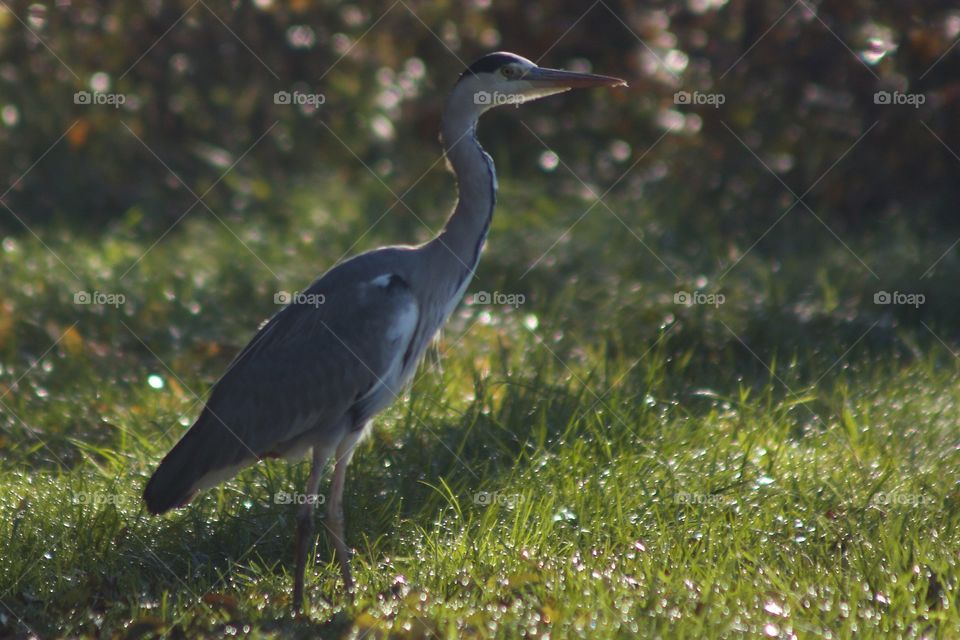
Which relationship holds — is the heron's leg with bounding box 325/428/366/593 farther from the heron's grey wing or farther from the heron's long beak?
the heron's long beak

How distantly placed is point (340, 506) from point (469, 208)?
49.1 inches

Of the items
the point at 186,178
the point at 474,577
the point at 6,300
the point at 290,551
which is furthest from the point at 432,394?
the point at 186,178

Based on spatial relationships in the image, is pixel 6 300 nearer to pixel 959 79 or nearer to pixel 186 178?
pixel 186 178

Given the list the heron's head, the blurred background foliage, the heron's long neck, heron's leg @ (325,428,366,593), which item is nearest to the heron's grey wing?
heron's leg @ (325,428,366,593)

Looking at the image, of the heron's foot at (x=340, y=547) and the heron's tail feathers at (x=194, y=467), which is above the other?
the heron's tail feathers at (x=194, y=467)

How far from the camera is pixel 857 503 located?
172 inches

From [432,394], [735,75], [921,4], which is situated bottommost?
[432,394]

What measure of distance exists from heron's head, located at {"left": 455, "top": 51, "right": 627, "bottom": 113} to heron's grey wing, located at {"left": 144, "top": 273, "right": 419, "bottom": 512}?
0.84 metres

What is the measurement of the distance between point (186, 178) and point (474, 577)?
6150mm

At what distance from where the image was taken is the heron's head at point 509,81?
4.89 metres

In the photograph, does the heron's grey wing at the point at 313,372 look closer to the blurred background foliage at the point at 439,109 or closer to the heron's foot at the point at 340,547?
the heron's foot at the point at 340,547

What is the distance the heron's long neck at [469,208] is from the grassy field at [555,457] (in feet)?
2.24

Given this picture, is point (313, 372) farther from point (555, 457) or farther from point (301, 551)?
point (555, 457)

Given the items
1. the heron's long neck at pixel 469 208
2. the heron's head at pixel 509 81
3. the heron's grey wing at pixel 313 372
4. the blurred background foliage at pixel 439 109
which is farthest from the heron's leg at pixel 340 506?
the blurred background foliage at pixel 439 109
